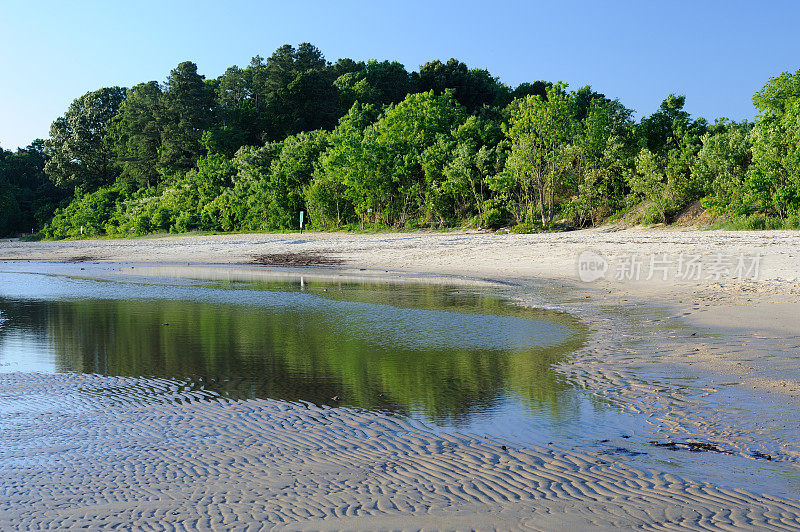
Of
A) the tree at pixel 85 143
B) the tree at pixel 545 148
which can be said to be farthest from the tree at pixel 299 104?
the tree at pixel 545 148

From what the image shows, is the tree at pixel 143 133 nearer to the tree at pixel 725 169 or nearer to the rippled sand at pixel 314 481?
the tree at pixel 725 169

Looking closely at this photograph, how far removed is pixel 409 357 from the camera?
8.02 m

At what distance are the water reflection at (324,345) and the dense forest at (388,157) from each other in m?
16.3

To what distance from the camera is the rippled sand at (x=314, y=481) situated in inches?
132

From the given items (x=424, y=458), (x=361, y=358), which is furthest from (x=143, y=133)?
(x=424, y=458)

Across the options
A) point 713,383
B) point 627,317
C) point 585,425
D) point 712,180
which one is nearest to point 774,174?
point 712,180

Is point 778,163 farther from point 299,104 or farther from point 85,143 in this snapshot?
point 85,143

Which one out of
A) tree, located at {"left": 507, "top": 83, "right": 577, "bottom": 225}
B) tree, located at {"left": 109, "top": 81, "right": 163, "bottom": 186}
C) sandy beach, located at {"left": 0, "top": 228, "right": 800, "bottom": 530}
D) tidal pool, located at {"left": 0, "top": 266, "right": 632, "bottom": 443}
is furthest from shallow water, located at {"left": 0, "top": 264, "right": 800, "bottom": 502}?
tree, located at {"left": 109, "top": 81, "right": 163, "bottom": 186}

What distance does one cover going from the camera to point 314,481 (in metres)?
3.91

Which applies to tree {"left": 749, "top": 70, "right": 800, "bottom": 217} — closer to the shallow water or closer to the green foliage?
the shallow water

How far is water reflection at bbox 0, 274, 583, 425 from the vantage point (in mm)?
6238

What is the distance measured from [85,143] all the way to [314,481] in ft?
248

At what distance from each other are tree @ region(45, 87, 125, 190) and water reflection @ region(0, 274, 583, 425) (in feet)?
203

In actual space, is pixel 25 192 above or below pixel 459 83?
below
